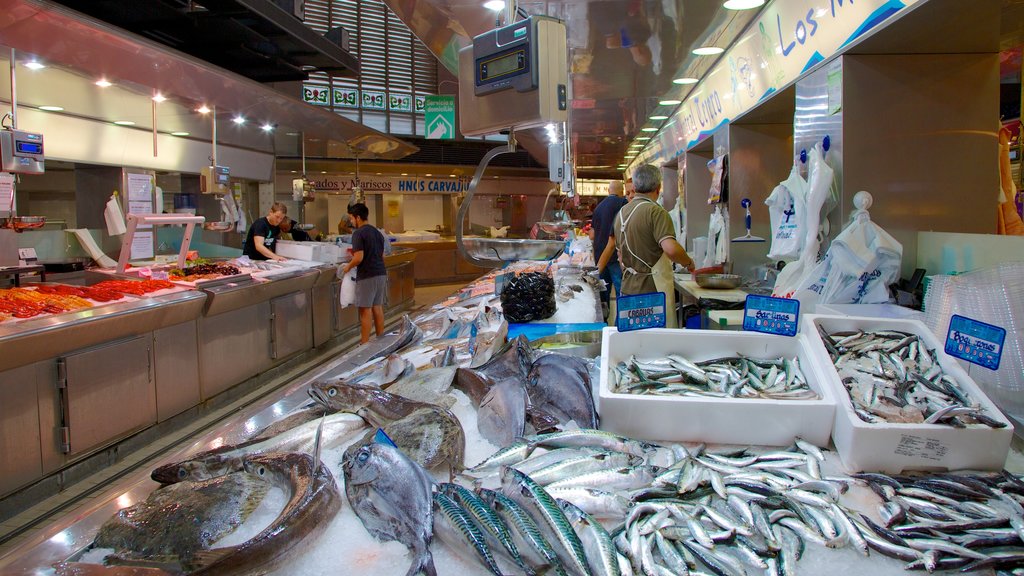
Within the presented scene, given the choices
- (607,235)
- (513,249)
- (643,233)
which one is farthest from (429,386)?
(513,249)

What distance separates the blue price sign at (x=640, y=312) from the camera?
2.39 meters

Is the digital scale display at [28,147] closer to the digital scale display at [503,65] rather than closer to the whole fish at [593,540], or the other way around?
the digital scale display at [503,65]

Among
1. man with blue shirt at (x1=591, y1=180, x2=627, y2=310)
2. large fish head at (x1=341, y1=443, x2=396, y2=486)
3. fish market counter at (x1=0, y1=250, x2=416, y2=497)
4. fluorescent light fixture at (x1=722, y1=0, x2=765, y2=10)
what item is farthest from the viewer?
man with blue shirt at (x1=591, y1=180, x2=627, y2=310)

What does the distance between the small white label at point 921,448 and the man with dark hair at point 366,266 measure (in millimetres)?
6678

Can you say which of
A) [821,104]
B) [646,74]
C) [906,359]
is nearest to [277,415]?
[906,359]

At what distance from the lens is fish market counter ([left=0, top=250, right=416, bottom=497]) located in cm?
394

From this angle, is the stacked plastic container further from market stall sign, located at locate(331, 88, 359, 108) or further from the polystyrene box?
market stall sign, located at locate(331, 88, 359, 108)

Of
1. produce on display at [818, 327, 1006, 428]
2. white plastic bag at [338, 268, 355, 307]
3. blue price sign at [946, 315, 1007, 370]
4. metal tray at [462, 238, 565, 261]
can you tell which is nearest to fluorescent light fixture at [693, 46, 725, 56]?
metal tray at [462, 238, 565, 261]

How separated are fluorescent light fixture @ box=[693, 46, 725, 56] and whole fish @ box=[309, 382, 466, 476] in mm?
4892

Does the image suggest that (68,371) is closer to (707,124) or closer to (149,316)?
(149,316)

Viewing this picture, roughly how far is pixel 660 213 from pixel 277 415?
3493 mm

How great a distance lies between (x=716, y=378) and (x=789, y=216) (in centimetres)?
225

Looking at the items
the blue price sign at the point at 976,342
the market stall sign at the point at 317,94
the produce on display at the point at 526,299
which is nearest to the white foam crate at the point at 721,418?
the blue price sign at the point at 976,342

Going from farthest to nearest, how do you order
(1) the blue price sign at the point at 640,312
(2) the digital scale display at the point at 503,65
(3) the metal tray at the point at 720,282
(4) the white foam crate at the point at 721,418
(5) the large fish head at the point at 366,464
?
(3) the metal tray at the point at 720,282 → (2) the digital scale display at the point at 503,65 → (1) the blue price sign at the point at 640,312 → (4) the white foam crate at the point at 721,418 → (5) the large fish head at the point at 366,464
